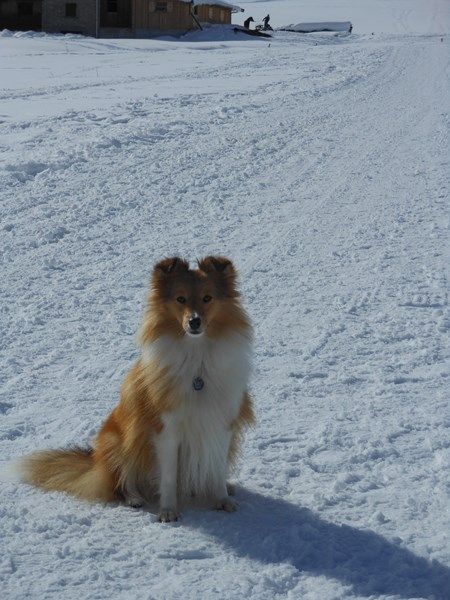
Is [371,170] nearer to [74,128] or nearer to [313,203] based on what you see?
[313,203]

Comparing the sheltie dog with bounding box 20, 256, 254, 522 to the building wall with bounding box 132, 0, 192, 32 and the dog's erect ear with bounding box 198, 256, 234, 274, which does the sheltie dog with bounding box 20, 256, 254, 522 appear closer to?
the dog's erect ear with bounding box 198, 256, 234, 274

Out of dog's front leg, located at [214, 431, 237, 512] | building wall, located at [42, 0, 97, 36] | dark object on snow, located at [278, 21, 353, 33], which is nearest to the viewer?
dog's front leg, located at [214, 431, 237, 512]

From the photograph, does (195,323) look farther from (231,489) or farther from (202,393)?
(231,489)

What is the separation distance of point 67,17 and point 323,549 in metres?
49.5

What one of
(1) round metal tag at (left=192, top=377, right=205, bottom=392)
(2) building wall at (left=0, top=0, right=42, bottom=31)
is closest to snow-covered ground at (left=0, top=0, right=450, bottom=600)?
(1) round metal tag at (left=192, top=377, right=205, bottom=392)

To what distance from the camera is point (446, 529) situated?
423 cm

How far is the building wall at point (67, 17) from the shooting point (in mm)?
49719

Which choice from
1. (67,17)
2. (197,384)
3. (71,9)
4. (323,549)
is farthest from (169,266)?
(71,9)

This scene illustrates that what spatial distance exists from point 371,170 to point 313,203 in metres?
2.57

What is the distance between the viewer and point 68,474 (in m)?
4.63

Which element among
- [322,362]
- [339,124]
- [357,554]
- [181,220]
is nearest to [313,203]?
[181,220]

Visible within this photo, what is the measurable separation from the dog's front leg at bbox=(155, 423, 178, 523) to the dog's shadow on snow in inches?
3.9

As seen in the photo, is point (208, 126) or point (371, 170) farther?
point (208, 126)

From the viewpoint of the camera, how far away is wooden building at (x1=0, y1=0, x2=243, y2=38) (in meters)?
49.9
